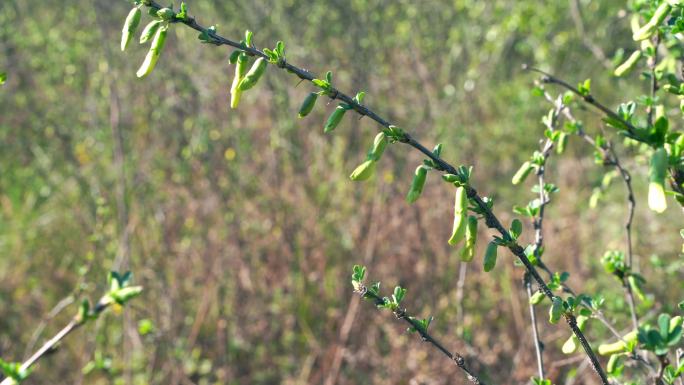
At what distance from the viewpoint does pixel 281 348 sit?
12.3 feet

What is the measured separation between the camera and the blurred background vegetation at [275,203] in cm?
346

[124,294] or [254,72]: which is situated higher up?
[254,72]

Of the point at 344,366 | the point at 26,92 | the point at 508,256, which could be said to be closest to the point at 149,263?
the point at 344,366

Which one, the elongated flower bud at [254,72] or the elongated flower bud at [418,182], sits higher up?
the elongated flower bud at [254,72]

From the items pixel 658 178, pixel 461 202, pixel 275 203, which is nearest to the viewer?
pixel 658 178

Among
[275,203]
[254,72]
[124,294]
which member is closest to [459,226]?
[254,72]

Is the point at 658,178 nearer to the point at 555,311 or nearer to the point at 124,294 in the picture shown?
the point at 555,311

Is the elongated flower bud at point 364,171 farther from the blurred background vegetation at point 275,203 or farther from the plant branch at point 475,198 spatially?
the blurred background vegetation at point 275,203

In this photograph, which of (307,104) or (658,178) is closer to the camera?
(658,178)

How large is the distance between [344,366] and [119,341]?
121 centimetres

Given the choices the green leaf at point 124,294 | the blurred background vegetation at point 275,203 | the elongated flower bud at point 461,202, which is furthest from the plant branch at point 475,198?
the blurred background vegetation at point 275,203

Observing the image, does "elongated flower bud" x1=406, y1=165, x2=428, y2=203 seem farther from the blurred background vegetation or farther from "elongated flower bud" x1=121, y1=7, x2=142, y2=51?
the blurred background vegetation

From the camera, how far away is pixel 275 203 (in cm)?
400

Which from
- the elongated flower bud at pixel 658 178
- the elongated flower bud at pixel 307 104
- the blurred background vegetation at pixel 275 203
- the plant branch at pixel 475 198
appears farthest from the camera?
the blurred background vegetation at pixel 275 203
